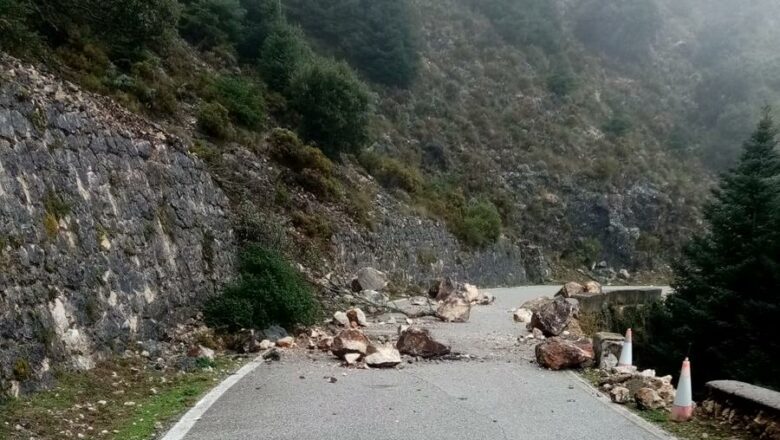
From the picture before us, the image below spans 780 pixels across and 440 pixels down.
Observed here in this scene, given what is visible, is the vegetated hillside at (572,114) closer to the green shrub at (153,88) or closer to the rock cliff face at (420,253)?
the rock cliff face at (420,253)

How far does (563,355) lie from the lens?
9852 mm

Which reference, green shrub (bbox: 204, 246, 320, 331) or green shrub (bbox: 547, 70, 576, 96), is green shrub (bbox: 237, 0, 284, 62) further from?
green shrub (bbox: 547, 70, 576, 96)

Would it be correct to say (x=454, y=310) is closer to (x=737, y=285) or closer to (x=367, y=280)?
(x=367, y=280)

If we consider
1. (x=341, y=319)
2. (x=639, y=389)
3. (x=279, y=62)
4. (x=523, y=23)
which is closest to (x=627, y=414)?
(x=639, y=389)

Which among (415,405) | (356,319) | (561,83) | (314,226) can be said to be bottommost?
(415,405)

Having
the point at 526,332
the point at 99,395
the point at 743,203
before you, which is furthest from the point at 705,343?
the point at 99,395

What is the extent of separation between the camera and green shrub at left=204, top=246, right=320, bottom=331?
36.3ft

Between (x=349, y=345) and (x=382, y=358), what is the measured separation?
642mm

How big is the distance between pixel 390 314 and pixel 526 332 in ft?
12.2

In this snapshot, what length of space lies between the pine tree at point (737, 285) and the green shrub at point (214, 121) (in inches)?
540

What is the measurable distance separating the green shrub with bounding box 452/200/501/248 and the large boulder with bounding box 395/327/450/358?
740 inches

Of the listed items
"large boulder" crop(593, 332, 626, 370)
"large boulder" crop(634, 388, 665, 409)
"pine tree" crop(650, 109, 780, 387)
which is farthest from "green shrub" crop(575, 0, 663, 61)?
"large boulder" crop(634, 388, 665, 409)

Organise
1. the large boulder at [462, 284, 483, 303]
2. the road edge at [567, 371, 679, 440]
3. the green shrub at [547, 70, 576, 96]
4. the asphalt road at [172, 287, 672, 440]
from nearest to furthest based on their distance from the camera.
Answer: the asphalt road at [172, 287, 672, 440]
the road edge at [567, 371, 679, 440]
the large boulder at [462, 284, 483, 303]
the green shrub at [547, 70, 576, 96]

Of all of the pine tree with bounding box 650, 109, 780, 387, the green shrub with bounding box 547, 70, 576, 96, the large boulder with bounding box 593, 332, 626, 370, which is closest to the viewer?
the large boulder with bounding box 593, 332, 626, 370
